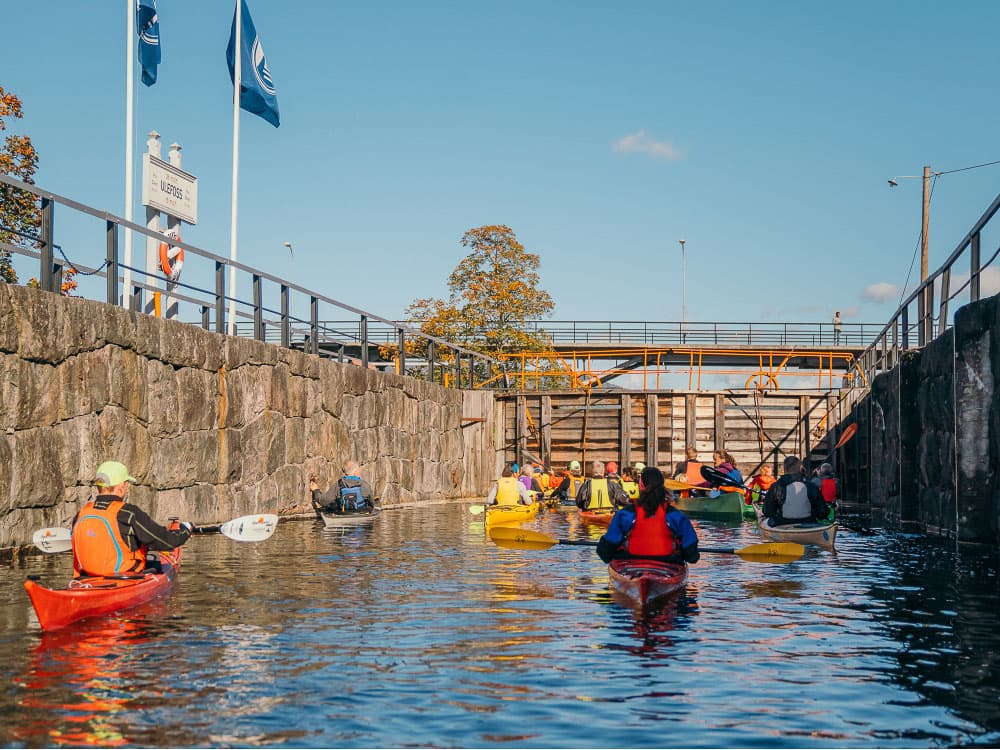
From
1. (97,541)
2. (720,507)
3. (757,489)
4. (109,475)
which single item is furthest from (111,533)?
(757,489)

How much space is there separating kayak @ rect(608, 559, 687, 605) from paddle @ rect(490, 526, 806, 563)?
202cm

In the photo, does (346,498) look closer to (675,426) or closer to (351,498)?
(351,498)

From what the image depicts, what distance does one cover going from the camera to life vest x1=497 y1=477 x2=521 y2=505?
22.2 meters

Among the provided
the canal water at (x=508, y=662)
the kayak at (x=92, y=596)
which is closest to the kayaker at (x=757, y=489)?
the canal water at (x=508, y=662)

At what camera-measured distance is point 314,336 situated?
79.3 feet

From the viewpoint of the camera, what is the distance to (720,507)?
24.7m

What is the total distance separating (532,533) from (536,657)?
8099mm

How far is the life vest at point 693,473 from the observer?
2709 centimetres

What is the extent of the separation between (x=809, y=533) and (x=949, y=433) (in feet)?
8.27

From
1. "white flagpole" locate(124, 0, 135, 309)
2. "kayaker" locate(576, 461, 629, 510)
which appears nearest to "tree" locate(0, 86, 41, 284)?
"white flagpole" locate(124, 0, 135, 309)

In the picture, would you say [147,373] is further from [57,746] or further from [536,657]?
[57,746]

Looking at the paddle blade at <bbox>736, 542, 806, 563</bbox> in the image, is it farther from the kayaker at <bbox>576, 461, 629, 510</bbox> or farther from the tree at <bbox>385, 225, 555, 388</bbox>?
the tree at <bbox>385, 225, 555, 388</bbox>

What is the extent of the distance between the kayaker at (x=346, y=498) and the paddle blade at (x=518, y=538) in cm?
478

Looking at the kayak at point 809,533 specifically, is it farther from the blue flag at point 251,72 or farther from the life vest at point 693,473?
the blue flag at point 251,72
